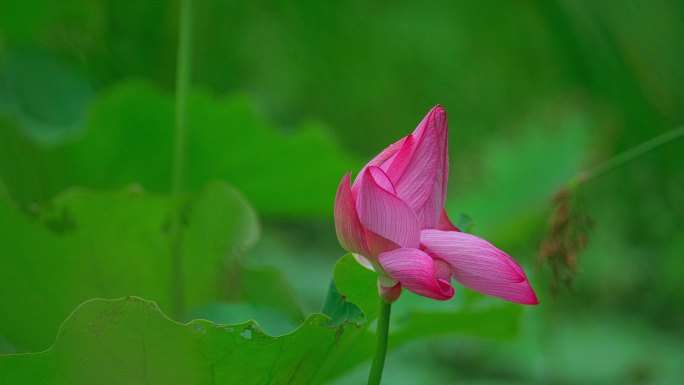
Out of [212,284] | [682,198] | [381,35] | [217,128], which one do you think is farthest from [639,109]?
[381,35]

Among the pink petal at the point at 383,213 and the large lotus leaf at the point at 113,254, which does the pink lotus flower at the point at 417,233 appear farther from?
the large lotus leaf at the point at 113,254

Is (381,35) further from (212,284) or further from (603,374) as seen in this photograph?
(212,284)

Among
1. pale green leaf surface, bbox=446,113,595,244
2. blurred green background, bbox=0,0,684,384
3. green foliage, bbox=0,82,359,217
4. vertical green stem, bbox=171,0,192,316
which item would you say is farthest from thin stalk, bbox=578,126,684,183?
pale green leaf surface, bbox=446,113,595,244

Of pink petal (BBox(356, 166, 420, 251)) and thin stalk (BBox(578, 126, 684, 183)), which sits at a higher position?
thin stalk (BBox(578, 126, 684, 183))

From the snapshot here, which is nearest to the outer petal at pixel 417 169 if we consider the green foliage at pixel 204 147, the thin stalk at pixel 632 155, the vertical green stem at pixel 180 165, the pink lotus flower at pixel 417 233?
the pink lotus flower at pixel 417 233

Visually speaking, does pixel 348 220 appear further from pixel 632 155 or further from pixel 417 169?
Answer: pixel 632 155

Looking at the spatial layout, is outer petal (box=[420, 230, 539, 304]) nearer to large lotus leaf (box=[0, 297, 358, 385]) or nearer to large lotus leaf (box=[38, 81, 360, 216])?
large lotus leaf (box=[0, 297, 358, 385])
